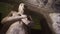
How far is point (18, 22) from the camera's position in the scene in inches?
65.2

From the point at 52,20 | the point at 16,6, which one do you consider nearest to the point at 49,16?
the point at 52,20

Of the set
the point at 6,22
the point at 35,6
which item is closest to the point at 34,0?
the point at 35,6

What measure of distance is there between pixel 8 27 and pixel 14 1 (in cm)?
27

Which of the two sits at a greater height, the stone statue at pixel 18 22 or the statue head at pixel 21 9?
the statue head at pixel 21 9

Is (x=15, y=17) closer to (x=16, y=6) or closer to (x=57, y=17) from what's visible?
(x=16, y=6)

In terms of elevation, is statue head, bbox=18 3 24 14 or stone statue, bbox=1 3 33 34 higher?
statue head, bbox=18 3 24 14

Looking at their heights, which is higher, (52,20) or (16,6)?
(16,6)

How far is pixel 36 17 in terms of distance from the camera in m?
1.86

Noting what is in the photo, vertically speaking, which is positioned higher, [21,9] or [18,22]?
[21,9]

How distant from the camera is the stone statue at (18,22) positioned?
1619 millimetres

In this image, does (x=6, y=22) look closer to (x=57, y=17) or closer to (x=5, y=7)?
(x=5, y=7)

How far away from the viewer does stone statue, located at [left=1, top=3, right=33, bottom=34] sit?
1.62 meters

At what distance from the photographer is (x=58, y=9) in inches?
72.1

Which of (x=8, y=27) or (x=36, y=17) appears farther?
(x=36, y=17)
